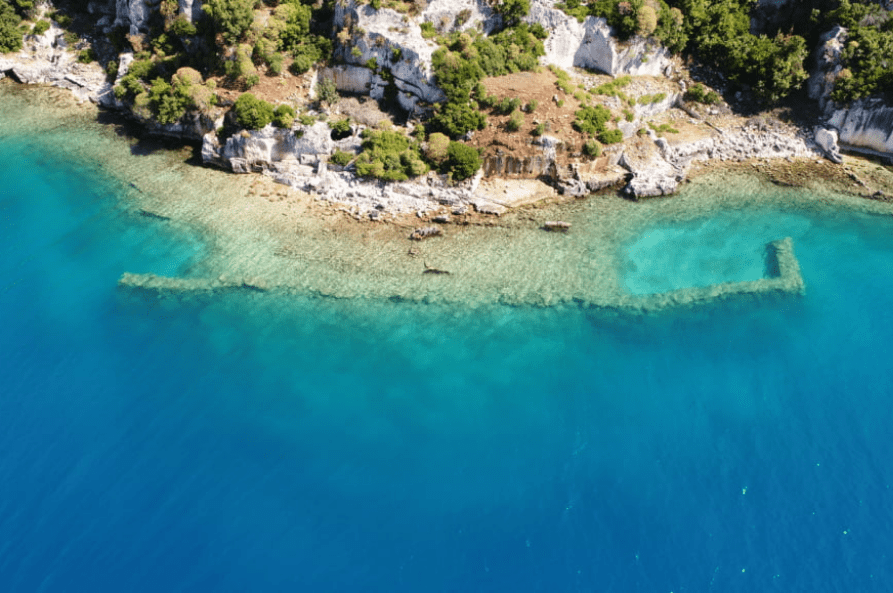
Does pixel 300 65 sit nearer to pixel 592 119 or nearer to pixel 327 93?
pixel 327 93

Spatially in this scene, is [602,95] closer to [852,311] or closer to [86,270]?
[852,311]

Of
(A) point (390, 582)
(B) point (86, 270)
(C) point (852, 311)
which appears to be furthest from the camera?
(B) point (86, 270)

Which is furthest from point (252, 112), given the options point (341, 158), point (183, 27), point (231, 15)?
point (183, 27)

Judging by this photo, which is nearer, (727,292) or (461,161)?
(727,292)

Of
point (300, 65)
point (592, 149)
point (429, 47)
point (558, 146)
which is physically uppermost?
point (429, 47)

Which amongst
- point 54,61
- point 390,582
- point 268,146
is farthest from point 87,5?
point 390,582

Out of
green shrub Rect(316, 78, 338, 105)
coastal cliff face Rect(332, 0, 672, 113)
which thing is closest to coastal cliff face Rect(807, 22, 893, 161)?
coastal cliff face Rect(332, 0, 672, 113)
